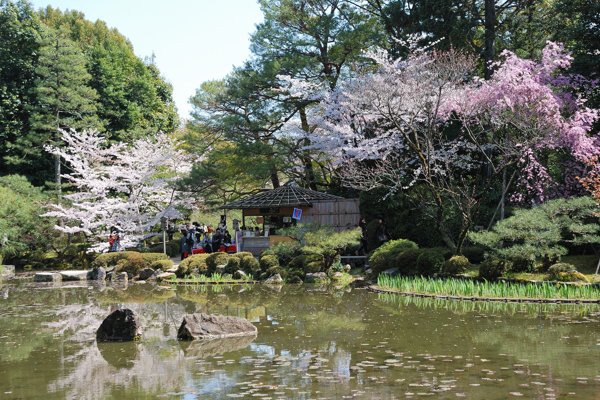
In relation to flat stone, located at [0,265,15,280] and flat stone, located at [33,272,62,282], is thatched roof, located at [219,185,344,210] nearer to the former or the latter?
flat stone, located at [33,272,62,282]

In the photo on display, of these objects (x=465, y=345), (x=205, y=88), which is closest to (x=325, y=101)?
(x=205, y=88)

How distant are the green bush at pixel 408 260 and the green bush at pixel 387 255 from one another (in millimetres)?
278

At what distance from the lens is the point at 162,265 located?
64.2 feet

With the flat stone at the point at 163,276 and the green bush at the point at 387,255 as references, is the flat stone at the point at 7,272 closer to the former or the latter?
the flat stone at the point at 163,276

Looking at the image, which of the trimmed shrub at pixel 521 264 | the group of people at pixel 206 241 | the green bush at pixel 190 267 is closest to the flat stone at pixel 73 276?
the group of people at pixel 206 241

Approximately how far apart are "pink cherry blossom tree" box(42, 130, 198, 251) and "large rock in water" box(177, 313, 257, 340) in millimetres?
15372

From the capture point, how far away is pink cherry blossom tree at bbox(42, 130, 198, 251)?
24.5 m

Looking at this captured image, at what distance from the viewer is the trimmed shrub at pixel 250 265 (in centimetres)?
1780

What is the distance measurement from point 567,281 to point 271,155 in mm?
14402

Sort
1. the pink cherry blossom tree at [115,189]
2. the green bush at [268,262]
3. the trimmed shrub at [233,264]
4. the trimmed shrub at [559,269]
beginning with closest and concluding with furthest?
the trimmed shrub at [559,269] < the green bush at [268,262] < the trimmed shrub at [233,264] < the pink cherry blossom tree at [115,189]

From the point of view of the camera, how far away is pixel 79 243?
25.5m

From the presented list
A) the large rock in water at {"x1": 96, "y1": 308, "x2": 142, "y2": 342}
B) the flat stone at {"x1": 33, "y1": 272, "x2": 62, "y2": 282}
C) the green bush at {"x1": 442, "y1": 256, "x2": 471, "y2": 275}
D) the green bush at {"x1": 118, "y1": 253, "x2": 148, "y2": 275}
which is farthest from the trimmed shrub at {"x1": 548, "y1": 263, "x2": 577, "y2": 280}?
the flat stone at {"x1": 33, "y1": 272, "x2": 62, "y2": 282}

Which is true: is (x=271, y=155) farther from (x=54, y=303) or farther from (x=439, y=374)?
(x=439, y=374)

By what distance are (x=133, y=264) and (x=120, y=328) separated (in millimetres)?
11415
